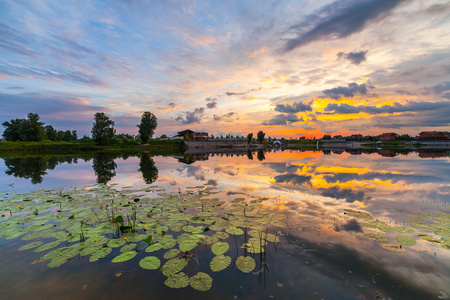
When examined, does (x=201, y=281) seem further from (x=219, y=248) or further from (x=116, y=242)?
(x=116, y=242)

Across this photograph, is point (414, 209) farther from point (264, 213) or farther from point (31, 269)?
point (31, 269)

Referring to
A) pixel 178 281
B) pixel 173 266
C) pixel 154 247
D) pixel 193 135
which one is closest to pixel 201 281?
pixel 178 281

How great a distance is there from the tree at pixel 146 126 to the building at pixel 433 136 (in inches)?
8437

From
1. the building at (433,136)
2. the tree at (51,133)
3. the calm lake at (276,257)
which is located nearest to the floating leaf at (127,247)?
→ the calm lake at (276,257)

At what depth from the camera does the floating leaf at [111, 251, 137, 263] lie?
5533 millimetres

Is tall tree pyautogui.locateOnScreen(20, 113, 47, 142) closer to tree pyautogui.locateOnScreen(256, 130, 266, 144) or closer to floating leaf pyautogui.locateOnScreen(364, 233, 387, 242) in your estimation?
floating leaf pyautogui.locateOnScreen(364, 233, 387, 242)

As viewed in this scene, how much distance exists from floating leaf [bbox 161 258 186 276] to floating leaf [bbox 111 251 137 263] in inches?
45.2

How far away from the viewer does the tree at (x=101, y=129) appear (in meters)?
86.7

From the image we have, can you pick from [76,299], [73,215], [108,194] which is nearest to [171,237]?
[76,299]

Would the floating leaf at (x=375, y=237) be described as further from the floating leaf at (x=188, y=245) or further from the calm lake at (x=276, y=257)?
the floating leaf at (x=188, y=245)

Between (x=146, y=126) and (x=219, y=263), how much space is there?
102725mm

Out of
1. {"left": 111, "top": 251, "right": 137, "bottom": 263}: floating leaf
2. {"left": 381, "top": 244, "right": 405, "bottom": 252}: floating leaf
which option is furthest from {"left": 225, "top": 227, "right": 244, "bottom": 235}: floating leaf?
{"left": 381, "top": 244, "right": 405, "bottom": 252}: floating leaf

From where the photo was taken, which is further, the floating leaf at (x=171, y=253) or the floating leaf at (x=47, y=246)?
the floating leaf at (x=47, y=246)

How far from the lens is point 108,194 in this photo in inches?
521
